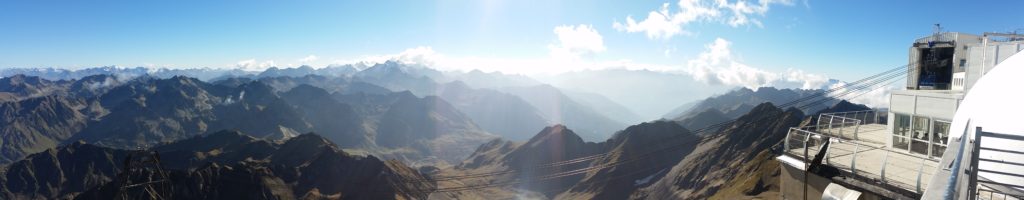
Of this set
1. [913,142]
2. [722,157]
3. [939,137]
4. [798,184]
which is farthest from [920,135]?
[722,157]

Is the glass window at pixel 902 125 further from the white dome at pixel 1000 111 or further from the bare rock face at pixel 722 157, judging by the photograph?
the bare rock face at pixel 722 157

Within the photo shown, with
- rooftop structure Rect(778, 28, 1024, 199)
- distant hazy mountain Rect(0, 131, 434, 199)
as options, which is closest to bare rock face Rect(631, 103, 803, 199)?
distant hazy mountain Rect(0, 131, 434, 199)

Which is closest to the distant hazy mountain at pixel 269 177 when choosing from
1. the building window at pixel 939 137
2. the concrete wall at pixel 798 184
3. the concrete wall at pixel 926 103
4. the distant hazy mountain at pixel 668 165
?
the distant hazy mountain at pixel 668 165

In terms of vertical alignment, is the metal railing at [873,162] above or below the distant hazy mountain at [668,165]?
above

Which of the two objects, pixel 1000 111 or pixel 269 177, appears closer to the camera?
pixel 1000 111

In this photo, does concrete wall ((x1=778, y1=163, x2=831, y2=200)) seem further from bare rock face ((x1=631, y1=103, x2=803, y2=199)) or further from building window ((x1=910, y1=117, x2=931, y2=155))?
bare rock face ((x1=631, y1=103, x2=803, y2=199))

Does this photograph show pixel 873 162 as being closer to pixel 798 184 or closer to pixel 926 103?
pixel 798 184
